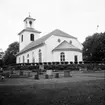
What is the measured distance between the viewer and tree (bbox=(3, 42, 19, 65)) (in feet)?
217

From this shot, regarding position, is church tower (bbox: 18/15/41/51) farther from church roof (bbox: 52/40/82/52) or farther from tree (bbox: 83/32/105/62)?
tree (bbox: 83/32/105/62)

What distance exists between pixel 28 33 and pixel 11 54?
2565 cm

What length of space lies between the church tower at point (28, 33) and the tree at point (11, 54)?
18.6m

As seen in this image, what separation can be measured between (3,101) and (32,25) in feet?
151

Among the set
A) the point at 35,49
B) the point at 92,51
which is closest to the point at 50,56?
the point at 35,49

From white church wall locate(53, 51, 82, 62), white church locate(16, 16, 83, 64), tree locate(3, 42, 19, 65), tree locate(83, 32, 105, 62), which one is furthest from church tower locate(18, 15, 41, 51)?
tree locate(83, 32, 105, 62)

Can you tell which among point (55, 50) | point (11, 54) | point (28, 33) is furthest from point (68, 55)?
point (11, 54)

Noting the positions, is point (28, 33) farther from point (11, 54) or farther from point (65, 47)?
point (11, 54)

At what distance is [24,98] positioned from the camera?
20.6 feet

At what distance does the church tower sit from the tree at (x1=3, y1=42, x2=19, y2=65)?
18.6m

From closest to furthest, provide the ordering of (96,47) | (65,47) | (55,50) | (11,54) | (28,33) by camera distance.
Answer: (65,47) < (55,50) < (96,47) < (28,33) < (11,54)

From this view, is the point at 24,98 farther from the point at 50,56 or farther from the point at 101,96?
the point at 50,56

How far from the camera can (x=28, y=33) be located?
47.1m

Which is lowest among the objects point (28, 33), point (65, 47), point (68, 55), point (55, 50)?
point (68, 55)
